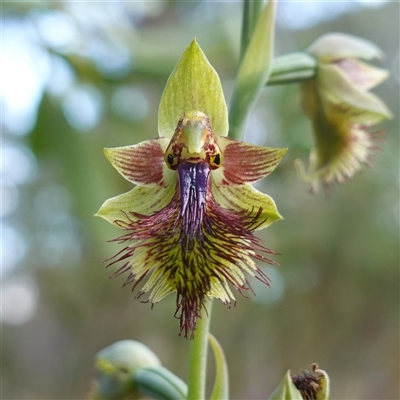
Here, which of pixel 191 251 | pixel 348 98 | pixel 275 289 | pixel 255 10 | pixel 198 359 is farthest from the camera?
pixel 275 289

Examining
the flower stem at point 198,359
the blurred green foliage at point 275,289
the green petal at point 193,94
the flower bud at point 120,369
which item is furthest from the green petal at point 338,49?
the blurred green foliage at point 275,289

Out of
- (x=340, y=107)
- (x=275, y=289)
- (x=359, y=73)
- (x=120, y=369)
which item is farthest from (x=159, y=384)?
(x=275, y=289)

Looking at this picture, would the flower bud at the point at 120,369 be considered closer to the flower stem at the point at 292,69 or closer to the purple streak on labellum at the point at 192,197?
the purple streak on labellum at the point at 192,197

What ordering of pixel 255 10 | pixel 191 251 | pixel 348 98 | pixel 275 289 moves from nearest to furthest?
pixel 191 251 → pixel 255 10 → pixel 348 98 → pixel 275 289

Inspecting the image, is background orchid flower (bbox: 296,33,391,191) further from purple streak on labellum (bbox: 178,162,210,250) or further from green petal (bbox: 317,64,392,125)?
purple streak on labellum (bbox: 178,162,210,250)

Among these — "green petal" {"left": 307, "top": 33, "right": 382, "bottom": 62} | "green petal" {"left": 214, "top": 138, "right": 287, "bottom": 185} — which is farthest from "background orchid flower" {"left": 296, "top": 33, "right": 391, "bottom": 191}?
"green petal" {"left": 214, "top": 138, "right": 287, "bottom": 185}

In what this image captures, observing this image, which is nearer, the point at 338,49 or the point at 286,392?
the point at 286,392

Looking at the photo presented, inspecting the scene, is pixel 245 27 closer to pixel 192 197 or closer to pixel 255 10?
pixel 255 10
